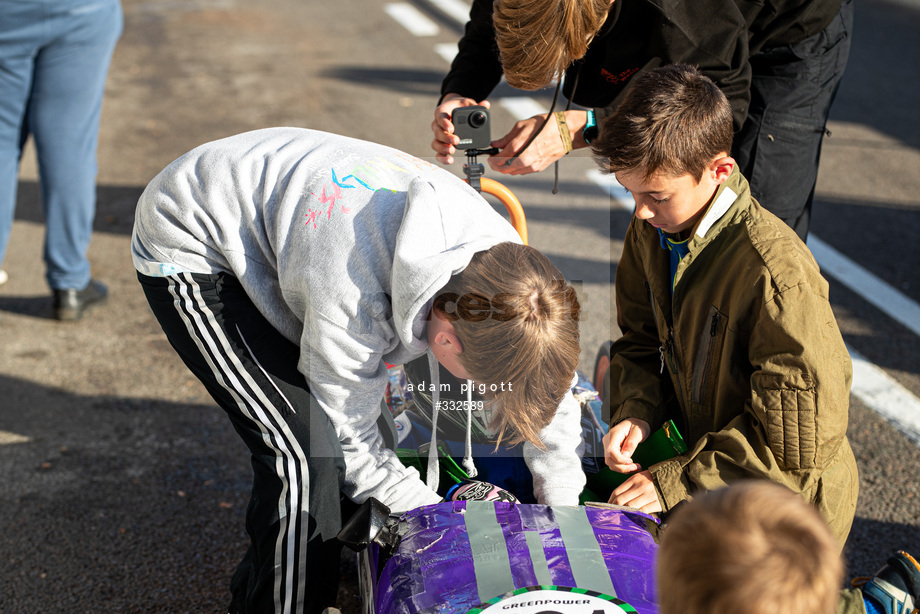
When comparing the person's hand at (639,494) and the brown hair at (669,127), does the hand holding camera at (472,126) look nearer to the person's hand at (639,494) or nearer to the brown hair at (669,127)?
the brown hair at (669,127)

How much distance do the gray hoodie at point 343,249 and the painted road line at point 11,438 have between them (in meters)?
1.40

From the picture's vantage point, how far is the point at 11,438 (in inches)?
116

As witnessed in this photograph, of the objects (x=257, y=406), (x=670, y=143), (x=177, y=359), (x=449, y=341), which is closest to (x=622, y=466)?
(x=449, y=341)

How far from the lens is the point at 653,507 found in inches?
73.6

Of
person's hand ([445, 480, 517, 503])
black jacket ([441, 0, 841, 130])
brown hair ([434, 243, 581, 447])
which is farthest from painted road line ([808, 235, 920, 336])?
brown hair ([434, 243, 581, 447])

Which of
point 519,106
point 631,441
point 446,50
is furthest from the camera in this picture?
point 446,50

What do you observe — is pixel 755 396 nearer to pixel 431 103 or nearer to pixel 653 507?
pixel 653 507

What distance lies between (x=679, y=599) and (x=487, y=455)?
935 millimetres

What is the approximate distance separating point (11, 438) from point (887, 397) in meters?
3.14

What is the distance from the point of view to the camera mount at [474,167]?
208 cm

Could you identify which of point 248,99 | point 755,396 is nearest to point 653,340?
point 755,396

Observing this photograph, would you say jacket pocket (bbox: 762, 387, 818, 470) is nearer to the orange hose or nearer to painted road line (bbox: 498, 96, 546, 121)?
the orange hose

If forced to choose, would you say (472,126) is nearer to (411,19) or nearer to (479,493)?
(479,493)

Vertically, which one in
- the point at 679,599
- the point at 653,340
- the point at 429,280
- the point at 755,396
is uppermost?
the point at 429,280
